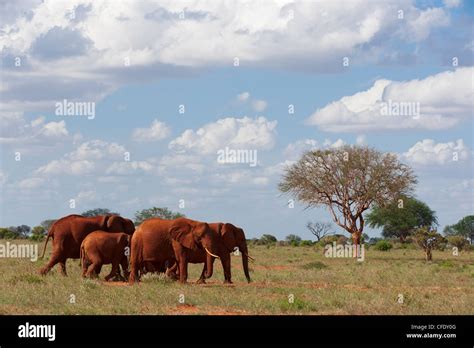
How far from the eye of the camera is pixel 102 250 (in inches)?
998

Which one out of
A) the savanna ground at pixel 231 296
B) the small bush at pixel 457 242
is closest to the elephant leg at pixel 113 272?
the savanna ground at pixel 231 296

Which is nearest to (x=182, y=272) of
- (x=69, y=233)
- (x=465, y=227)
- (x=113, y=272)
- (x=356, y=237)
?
(x=113, y=272)

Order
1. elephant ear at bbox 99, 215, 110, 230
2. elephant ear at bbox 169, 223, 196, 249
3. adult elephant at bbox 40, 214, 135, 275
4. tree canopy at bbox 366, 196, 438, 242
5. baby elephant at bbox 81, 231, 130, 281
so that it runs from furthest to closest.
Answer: tree canopy at bbox 366, 196, 438, 242 < elephant ear at bbox 99, 215, 110, 230 < adult elephant at bbox 40, 214, 135, 275 < baby elephant at bbox 81, 231, 130, 281 < elephant ear at bbox 169, 223, 196, 249

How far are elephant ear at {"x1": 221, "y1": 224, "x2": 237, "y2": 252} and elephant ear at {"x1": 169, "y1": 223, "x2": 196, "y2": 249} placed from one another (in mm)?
1481

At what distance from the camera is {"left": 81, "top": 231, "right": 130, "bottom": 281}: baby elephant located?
83.1 ft

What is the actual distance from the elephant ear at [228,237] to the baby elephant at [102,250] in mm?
2836

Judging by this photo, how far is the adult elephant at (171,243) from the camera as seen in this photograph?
24.8 meters
